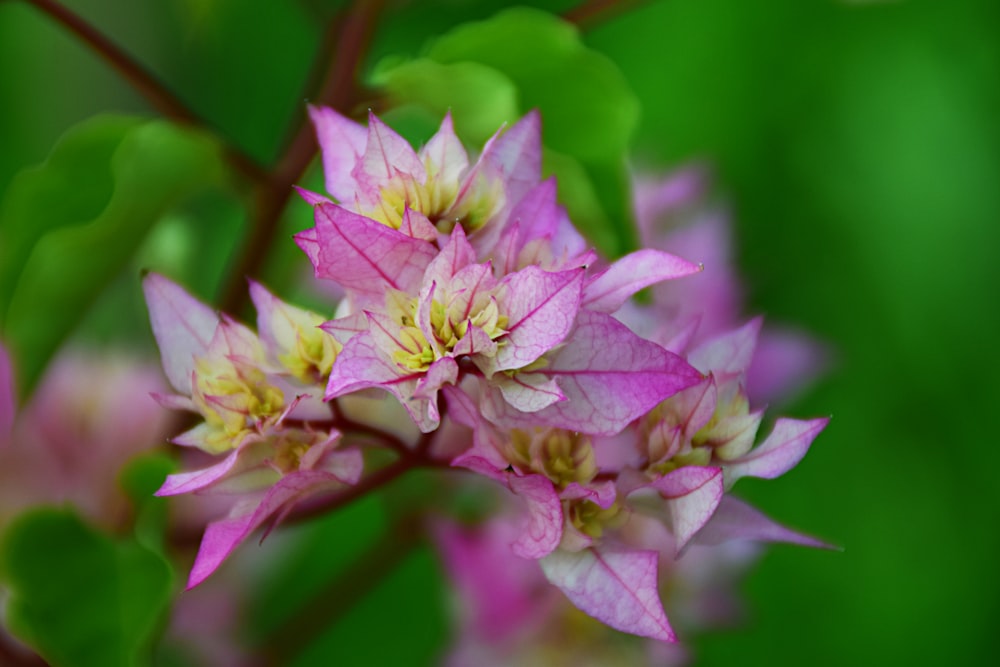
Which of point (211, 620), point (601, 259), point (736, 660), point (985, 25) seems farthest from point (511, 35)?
point (985, 25)

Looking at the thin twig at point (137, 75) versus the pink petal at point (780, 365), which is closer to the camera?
the thin twig at point (137, 75)

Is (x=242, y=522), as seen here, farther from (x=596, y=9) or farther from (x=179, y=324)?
(x=596, y=9)

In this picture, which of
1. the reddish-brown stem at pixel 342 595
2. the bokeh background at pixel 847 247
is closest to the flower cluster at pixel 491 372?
the reddish-brown stem at pixel 342 595

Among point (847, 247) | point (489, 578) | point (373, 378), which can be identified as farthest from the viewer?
point (847, 247)

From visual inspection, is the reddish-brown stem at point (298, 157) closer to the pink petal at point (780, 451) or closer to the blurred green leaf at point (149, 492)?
the blurred green leaf at point (149, 492)

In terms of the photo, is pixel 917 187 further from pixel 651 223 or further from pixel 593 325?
pixel 593 325

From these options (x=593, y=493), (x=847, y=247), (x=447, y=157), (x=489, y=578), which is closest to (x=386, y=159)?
(x=447, y=157)

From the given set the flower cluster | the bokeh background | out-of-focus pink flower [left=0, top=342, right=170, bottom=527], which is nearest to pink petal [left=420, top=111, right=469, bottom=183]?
the flower cluster
